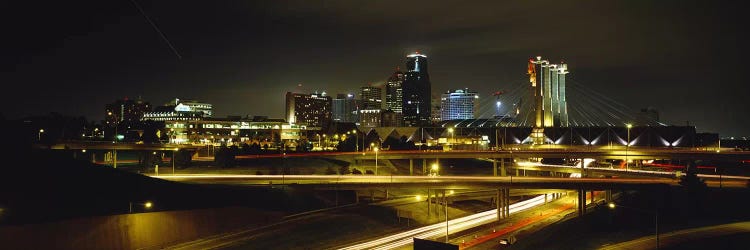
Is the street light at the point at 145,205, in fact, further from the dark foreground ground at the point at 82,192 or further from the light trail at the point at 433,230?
the light trail at the point at 433,230

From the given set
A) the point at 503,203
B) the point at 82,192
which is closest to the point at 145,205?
the point at 82,192

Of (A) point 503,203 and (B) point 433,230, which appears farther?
(A) point 503,203

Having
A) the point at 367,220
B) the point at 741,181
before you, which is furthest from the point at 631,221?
the point at 367,220

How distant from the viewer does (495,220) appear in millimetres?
60312

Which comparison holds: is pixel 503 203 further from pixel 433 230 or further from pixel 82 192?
pixel 82 192

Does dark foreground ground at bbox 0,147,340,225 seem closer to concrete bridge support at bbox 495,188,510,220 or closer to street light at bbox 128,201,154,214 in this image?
street light at bbox 128,201,154,214

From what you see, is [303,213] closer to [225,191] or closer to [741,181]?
[225,191]

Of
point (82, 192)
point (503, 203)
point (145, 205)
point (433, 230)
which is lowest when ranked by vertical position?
point (433, 230)

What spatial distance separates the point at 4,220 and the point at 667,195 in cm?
5382

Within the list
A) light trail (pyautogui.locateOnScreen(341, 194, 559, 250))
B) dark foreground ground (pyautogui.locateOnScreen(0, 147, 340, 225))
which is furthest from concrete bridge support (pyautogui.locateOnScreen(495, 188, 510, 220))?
dark foreground ground (pyautogui.locateOnScreen(0, 147, 340, 225))

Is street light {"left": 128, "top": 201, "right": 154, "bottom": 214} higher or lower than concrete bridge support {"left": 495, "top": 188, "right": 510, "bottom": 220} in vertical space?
higher

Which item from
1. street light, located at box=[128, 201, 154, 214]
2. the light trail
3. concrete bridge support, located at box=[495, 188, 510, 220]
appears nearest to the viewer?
street light, located at box=[128, 201, 154, 214]

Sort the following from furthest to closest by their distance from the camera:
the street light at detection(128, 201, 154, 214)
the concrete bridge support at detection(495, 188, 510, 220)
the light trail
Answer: the concrete bridge support at detection(495, 188, 510, 220), the light trail, the street light at detection(128, 201, 154, 214)

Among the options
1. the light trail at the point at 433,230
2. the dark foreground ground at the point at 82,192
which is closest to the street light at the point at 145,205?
the dark foreground ground at the point at 82,192
